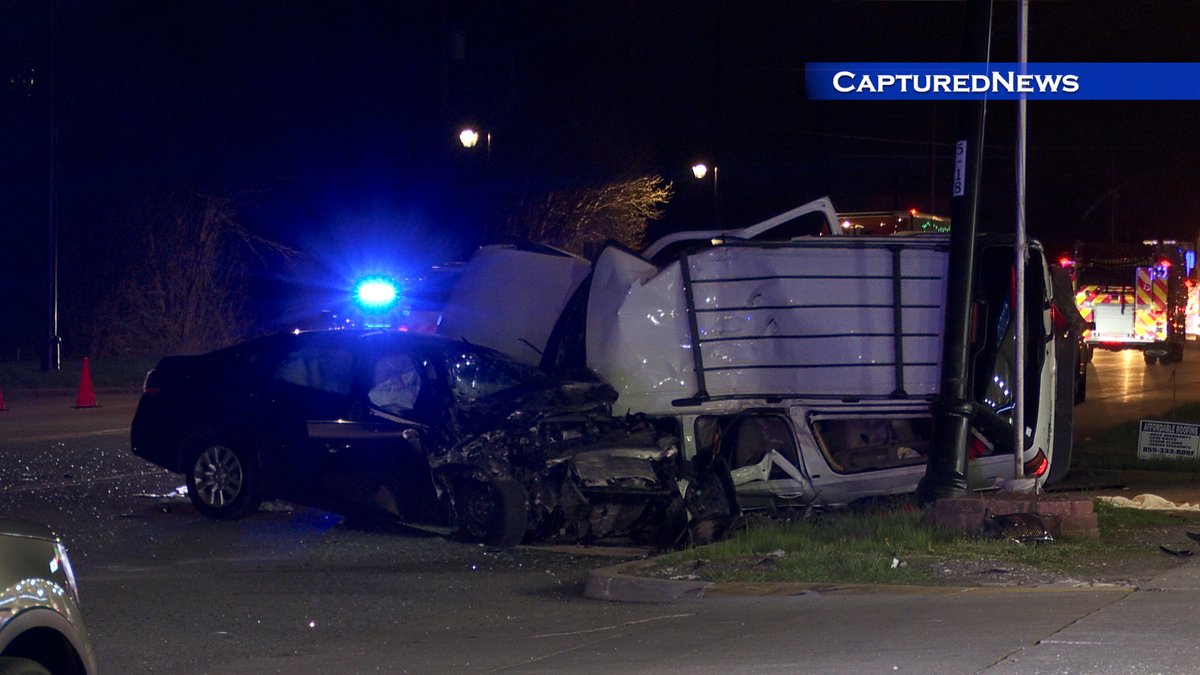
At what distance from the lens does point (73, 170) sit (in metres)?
32.3

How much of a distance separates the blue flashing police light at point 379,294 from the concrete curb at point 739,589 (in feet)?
39.8

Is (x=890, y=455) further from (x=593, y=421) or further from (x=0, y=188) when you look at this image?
(x=0, y=188)

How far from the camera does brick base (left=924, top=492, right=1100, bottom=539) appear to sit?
9.36 metres

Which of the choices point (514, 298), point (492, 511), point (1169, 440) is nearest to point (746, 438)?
point (492, 511)

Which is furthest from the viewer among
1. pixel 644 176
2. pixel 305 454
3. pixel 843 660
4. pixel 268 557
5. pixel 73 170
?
pixel 644 176

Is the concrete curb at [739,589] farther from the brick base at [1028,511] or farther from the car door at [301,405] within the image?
the car door at [301,405]

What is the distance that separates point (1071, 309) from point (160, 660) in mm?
7594

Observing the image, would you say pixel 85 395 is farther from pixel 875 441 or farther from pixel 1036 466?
pixel 1036 466

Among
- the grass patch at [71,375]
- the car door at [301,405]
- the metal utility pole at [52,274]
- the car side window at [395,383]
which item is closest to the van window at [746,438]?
the car side window at [395,383]

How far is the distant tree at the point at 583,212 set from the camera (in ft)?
142

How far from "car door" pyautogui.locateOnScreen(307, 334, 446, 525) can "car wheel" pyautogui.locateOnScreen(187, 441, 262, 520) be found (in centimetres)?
74

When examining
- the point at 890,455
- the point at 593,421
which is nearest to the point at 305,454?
the point at 593,421

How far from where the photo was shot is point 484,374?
11117 millimetres

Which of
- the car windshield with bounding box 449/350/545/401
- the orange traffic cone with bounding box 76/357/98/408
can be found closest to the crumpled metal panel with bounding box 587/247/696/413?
the car windshield with bounding box 449/350/545/401
